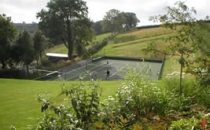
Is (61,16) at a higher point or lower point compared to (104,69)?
higher

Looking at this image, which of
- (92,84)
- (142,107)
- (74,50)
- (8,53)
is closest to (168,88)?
(142,107)

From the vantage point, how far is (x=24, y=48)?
28969mm

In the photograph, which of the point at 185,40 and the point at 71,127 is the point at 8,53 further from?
the point at 71,127

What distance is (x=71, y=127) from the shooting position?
12.0ft

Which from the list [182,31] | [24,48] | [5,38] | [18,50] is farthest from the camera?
[5,38]

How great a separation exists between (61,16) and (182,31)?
3590 centimetres

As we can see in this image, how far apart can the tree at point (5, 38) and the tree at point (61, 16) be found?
5603mm

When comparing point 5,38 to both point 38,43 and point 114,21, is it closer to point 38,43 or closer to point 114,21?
point 38,43

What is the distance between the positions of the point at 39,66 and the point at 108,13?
5684 cm

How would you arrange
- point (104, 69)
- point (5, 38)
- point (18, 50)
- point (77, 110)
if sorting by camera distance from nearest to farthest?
point (77, 110) < point (18, 50) < point (5, 38) < point (104, 69)

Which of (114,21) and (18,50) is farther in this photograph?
(114,21)

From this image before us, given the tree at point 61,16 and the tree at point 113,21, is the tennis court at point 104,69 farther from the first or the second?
the tree at point 113,21

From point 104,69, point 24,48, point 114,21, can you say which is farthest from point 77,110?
point 114,21

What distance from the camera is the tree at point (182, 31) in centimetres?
822
